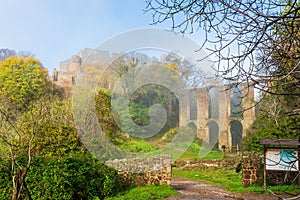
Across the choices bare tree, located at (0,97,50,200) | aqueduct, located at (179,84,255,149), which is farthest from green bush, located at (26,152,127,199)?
aqueduct, located at (179,84,255,149)

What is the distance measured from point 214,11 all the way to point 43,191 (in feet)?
17.1

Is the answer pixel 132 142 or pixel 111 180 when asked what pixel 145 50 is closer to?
pixel 132 142

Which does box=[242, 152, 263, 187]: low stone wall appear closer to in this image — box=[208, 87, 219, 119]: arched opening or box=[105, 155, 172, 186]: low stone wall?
box=[105, 155, 172, 186]: low stone wall

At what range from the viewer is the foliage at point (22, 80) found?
69.8 ft

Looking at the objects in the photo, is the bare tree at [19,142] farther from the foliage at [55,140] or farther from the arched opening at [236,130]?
the arched opening at [236,130]

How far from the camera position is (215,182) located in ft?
31.2

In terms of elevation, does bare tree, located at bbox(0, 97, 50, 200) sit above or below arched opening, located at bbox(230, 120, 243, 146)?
below

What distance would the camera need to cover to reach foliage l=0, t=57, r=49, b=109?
21261 millimetres

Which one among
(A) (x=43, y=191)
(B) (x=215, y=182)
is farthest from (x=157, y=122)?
(A) (x=43, y=191)

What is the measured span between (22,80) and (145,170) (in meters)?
17.8

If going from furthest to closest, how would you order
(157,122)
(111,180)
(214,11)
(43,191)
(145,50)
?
(157,122), (145,50), (111,180), (43,191), (214,11)

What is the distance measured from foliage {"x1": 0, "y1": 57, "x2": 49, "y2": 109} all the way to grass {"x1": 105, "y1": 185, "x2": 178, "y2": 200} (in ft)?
51.8

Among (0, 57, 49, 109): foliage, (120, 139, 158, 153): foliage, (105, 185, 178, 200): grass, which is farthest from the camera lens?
(0, 57, 49, 109): foliage

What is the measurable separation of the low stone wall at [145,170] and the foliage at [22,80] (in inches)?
601
